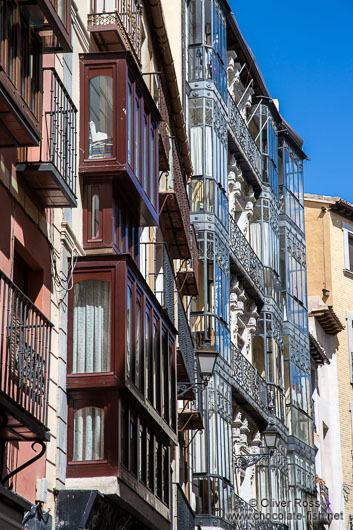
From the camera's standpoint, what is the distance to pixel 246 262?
33.8 m

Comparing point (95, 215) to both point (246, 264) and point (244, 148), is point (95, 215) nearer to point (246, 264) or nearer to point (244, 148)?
point (246, 264)

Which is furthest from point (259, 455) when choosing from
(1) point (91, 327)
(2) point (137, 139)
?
(1) point (91, 327)

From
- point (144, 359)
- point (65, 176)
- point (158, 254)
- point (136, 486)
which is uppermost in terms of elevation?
point (158, 254)

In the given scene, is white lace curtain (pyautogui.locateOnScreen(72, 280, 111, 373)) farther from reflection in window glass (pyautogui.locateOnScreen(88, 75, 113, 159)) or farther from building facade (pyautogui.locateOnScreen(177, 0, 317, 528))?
building facade (pyautogui.locateOnScreen(177, 0, 317, 528))

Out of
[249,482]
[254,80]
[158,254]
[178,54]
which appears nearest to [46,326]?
[158,254]

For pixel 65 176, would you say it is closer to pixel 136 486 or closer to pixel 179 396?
pixel 136 486

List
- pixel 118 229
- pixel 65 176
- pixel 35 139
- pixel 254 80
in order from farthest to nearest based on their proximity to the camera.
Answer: pixel 254 80
pixel 118 229
pixel 65 176
pixel 35 139

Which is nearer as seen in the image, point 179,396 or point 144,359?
point 144,359

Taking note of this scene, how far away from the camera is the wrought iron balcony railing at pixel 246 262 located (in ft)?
107

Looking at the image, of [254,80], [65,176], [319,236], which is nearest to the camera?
[65,176]

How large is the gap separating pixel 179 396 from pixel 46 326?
11541 mm

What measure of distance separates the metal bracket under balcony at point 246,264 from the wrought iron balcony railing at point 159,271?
9.59 meters

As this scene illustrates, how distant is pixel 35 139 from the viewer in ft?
38.2

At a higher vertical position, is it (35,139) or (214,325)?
(214,325)
